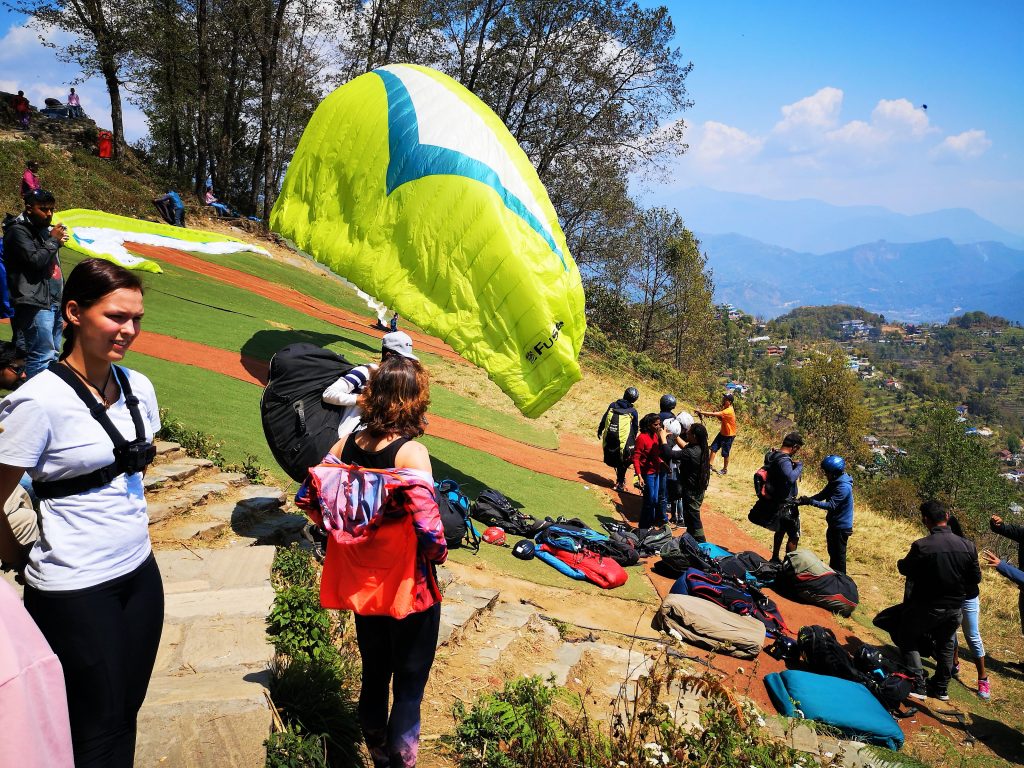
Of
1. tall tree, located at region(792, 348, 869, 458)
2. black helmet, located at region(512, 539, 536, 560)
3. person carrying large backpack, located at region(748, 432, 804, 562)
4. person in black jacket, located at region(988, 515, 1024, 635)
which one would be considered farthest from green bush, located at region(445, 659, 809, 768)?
tall tree, located at region(792, 348, 869, 458)

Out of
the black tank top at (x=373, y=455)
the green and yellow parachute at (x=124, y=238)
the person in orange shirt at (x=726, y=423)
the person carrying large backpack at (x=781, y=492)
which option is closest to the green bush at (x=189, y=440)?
the black tank top at (x=373, y=455)

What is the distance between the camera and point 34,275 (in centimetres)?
611

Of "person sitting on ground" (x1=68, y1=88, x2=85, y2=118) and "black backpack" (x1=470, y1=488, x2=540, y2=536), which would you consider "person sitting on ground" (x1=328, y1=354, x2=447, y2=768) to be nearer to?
"black backpack" (x1=470, y1=488, x2=540, y2=536)

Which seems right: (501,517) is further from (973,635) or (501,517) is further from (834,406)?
(834,406)

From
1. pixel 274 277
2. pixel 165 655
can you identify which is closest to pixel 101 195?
pixel 274 277

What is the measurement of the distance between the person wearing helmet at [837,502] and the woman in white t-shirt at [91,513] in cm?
759

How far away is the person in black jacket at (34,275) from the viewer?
5957mm

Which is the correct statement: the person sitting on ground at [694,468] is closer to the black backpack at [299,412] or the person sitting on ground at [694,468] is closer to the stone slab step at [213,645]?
the black backpack at [299,412]

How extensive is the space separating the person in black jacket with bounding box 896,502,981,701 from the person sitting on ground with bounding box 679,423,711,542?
250 centimetres

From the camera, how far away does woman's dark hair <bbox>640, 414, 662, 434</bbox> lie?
8.94 m

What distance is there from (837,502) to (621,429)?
3.16m

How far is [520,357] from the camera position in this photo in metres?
7.31

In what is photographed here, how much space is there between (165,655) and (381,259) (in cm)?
512

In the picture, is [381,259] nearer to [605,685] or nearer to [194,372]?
[194,372]
